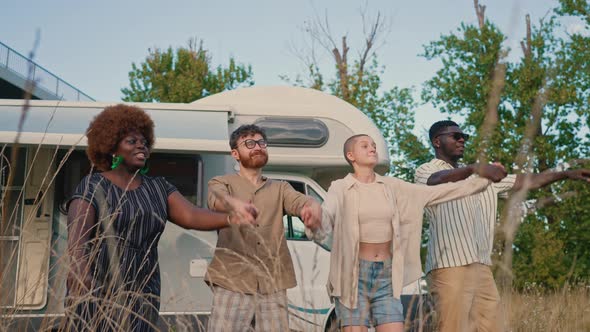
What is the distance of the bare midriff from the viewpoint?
13.0 ft

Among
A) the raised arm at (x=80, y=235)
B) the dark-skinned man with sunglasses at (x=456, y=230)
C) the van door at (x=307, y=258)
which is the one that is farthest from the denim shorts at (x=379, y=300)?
the van door at (x=307, y=258)

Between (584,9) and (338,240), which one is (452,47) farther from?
(338,240)

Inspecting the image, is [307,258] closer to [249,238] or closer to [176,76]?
[249,238]

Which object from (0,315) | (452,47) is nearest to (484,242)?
(0,315)

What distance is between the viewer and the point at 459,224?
478cm

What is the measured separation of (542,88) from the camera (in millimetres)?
1228

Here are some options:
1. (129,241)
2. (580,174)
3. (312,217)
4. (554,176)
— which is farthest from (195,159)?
(554,176)

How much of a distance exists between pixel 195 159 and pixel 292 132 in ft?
3.12

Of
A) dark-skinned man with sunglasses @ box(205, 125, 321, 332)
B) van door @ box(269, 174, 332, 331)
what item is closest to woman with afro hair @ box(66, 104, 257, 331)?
dark-skinned man with sunglasses @ box(205, 125, 321, 332)

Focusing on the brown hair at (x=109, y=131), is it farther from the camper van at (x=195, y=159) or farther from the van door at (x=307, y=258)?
the van door at (x=307, y=258)

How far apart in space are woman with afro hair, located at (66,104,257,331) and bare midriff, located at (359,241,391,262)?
0.93 meters

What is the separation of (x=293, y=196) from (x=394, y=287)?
28.6 inches

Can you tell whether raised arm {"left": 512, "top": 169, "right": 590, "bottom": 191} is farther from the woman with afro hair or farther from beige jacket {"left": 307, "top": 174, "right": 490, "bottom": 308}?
the woman with afro hair

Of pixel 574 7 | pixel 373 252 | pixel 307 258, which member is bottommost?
pixel 307 258
